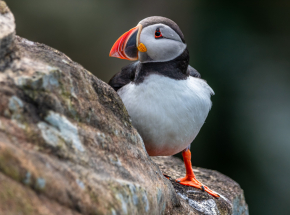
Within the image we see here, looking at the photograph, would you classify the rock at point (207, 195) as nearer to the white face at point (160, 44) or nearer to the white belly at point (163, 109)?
the white belly at point (163, 109)

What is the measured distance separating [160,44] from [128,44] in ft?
0.65

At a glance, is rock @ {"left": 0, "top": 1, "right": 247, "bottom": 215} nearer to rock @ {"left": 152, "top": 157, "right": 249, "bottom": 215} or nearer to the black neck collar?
the black neck collar

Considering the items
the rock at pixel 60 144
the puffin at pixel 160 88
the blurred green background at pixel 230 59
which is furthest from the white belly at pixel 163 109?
the blurred green background at pixel 230 59

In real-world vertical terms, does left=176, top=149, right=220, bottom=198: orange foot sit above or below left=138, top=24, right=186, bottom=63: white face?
below

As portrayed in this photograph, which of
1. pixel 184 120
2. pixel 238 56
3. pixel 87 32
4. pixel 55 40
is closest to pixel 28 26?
pixel 55 40

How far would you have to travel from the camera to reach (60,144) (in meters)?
1.14

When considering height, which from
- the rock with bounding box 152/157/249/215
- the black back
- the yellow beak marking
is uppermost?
the yellow beak marking

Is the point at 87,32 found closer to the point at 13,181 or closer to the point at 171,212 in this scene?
Result: the point at 171,212

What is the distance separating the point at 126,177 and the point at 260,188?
4065 mm

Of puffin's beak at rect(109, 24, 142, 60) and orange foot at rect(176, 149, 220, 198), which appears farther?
orange foot at rect(176, 149, 220, 198)

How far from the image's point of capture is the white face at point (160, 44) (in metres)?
1.94

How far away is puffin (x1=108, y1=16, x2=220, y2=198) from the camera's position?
1.96m

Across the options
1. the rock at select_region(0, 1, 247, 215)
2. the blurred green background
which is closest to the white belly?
the rock at select_region(0, 1, 247, 215)

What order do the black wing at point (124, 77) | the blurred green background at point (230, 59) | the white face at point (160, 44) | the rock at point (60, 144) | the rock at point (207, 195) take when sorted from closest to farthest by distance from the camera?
the rock at point (60, 144) < the white face at point (160, 44) < the rock at point (207, 195) < the black wing at point (124, 77) < the blurred green background at point (230, 59)
